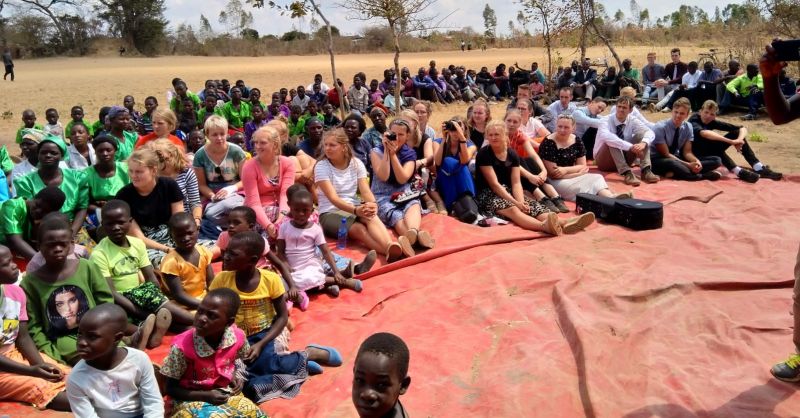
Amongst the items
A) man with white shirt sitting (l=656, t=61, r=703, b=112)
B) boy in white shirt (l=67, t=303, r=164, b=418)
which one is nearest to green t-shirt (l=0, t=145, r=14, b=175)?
boy in white shirt (l=67, t=303, r=164, b=418)

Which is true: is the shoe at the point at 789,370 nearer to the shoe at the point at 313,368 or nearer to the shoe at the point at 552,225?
the shoe at the point at 313,368

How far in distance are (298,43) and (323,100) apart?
33.7 metres

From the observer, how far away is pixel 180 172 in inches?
205

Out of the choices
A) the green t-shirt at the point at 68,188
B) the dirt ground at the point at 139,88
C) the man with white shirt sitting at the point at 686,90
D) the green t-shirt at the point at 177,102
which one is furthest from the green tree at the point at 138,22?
the green t-shirt at the point at 68,188

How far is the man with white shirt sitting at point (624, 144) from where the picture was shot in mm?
7664

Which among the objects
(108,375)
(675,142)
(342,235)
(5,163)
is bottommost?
(342,235)

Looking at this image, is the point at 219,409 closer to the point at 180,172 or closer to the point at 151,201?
the point at 151,201

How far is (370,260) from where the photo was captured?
4.93 meters

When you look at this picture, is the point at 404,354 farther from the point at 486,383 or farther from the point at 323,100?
the point at 323,100

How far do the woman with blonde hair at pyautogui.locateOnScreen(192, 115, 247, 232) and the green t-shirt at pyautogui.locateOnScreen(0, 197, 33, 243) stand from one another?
57.9 inches

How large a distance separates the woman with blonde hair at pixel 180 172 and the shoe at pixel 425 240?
6.54 ft

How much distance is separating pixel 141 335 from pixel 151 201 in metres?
1.44

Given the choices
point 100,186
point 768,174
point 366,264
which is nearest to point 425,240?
point 366,264

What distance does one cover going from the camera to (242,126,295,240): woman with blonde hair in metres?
5.16
